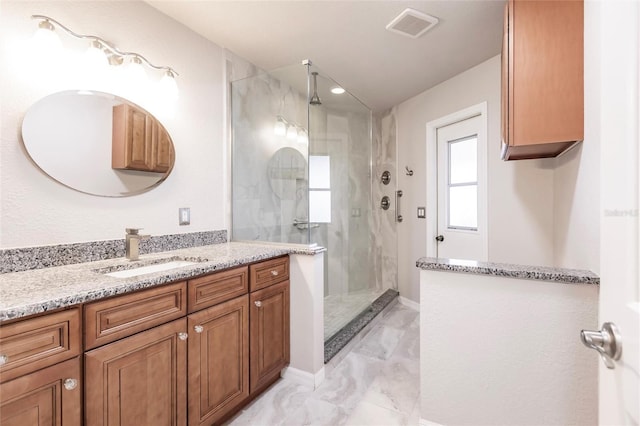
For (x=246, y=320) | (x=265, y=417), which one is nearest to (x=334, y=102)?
(x=246, y=320)

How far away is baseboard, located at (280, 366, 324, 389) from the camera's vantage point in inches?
75.7

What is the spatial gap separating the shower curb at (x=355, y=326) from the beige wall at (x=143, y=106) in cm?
126

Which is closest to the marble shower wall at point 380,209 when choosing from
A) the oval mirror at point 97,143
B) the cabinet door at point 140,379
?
the oval mirror at point 97,143

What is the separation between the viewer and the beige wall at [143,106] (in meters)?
1.27

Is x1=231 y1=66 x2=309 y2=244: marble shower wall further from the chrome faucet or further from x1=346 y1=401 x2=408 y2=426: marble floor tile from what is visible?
x1=346 y1=401 x2=408 y2=426: marble floor tile

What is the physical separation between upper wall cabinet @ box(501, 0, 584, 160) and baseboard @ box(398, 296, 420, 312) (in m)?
2.33

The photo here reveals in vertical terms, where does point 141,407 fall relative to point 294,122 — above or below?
below

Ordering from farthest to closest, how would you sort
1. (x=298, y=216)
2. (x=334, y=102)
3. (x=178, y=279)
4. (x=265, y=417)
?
(x=334, y=102) < (x=298, y=216) < (x=265, y=417) < (x=178, y=279)

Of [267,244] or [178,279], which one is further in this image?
[267,244]

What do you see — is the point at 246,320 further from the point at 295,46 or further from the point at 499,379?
the point at 295,46

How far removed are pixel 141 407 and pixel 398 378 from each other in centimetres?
156

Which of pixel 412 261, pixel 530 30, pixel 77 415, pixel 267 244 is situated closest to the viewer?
pixel 77 415

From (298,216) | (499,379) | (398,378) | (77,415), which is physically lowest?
(398,378)

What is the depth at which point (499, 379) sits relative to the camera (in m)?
1.36
